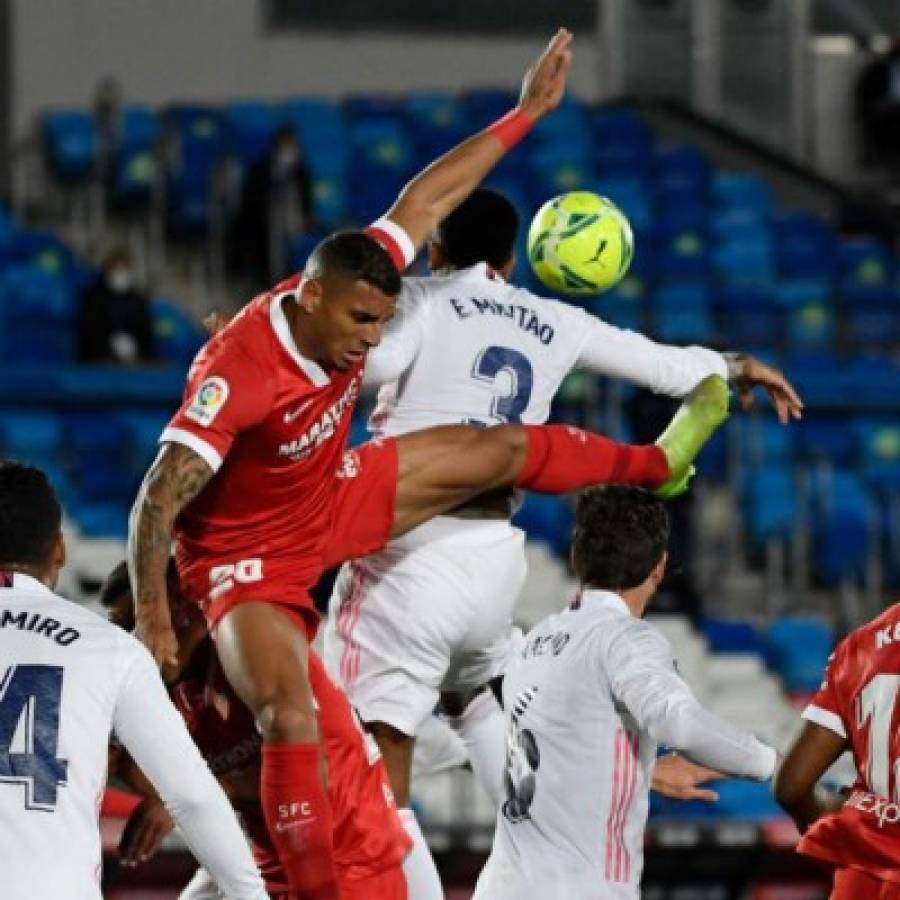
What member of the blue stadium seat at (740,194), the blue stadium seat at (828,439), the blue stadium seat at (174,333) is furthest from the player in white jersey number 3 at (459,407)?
the blue stadium seat at (740,194)

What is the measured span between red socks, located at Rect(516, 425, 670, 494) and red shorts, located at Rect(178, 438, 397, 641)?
1.13 feet

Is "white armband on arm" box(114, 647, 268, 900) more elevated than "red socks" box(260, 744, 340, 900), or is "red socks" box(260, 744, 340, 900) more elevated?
"white armband on arm" box(114, 647, 268, 900)

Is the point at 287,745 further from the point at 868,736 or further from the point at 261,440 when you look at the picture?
the point at 868,736

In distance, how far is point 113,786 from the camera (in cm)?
731

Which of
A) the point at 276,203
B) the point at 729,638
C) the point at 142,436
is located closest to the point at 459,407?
the point at 729,638

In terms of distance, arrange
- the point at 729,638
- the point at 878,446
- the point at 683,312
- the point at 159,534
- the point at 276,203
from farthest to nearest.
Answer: the point at 276,203, the point at 683,312, the point at 878,446, the point at 729,638, the point at 159,534

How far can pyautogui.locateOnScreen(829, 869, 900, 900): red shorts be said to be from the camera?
17.7 ft

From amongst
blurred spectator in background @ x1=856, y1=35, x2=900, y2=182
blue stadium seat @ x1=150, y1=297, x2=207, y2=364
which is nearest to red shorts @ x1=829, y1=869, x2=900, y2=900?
blue stadium seat @ x1=150, y1=297, x2=207, y2=364

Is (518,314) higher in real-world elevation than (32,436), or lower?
higher

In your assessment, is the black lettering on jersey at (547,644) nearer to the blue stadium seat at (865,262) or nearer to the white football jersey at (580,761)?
the white football jersey at (580,761)

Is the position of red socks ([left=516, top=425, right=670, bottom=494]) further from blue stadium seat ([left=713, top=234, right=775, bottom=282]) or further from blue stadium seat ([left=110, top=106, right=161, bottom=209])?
blue stadium seat ([left=110, top=106, right=161, bottom=209])

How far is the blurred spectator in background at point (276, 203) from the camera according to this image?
1430 centimetres

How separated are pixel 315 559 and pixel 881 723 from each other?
1.45 metres

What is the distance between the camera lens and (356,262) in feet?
18.9
